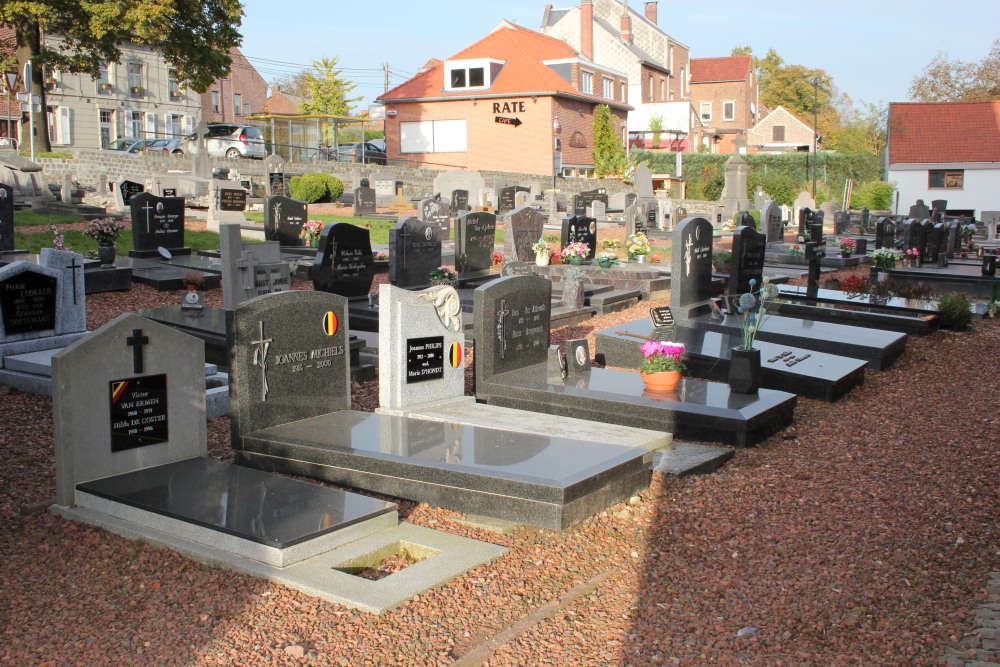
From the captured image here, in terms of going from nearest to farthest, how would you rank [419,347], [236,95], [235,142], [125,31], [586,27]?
[419,347] → [125,31] → [235,142] → [586,27] → [236,95]

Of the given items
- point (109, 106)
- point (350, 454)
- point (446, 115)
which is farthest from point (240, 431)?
point (109, 106)

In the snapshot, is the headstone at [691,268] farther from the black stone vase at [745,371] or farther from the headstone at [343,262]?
the headstone at [343,262]

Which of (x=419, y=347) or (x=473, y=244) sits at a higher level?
(x=473, y=244)

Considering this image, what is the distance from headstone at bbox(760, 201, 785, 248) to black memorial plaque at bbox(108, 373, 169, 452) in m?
19.8

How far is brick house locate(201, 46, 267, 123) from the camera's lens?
2623 inches

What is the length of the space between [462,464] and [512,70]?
41795mm

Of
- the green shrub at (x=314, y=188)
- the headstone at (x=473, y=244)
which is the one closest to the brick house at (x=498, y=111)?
the green shrub at (x=314, y=188)

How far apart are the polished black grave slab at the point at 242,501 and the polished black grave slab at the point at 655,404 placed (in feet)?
9.27

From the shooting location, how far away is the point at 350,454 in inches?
248

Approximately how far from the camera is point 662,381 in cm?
829

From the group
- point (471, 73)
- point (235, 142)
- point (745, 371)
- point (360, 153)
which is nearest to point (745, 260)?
point (745, 371)

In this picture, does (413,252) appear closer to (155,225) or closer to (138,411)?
(155,225)

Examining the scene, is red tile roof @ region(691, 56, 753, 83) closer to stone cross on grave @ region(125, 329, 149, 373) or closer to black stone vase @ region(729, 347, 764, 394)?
black stone vase @ region(729, 347, 764, 394)

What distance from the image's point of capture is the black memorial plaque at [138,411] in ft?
19.7
